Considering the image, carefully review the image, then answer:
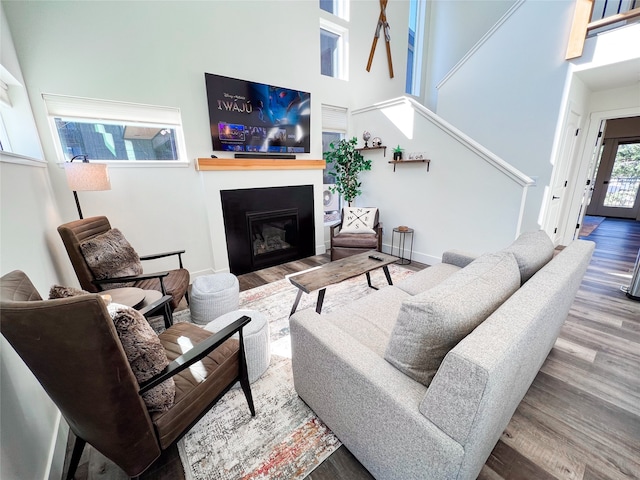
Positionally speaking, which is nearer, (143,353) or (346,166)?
(143,353)

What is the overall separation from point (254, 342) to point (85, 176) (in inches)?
75.6

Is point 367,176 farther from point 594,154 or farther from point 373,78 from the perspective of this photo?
point 594,154

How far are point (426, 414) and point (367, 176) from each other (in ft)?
12.7

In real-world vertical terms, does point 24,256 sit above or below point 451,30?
below

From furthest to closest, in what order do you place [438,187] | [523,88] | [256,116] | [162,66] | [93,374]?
[523,88] < [438,187] < [256,116] < [162,66] < [93,374]

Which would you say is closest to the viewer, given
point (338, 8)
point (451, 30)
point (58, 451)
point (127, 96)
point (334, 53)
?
point (58, 451)

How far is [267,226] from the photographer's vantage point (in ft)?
11.9

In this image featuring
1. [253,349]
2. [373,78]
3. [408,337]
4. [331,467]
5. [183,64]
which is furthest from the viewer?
[373,78]

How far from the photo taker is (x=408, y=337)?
96cm

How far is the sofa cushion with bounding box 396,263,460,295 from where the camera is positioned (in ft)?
6.39

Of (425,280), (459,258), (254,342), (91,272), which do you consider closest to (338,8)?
(459,258)

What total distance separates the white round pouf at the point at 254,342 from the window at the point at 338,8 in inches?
181

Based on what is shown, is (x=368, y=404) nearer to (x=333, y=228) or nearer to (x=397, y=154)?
(x=333, y=228)

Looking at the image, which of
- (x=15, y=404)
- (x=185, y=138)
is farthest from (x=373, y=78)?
(x=15, y=404)
